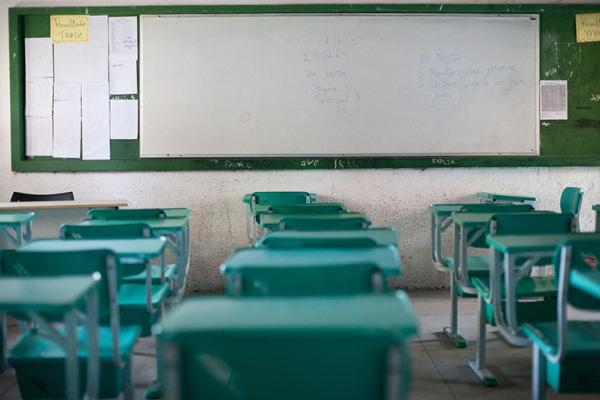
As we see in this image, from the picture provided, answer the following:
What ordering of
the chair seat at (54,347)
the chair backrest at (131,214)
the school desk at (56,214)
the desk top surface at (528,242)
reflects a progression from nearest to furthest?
the chair seat at (54,347) < the desk top surface at (528,242) < the chair backrest at (131,214) < the school desk at (56,214)

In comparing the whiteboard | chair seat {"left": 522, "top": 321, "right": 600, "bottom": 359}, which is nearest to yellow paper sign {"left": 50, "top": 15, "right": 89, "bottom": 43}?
the whiteboard

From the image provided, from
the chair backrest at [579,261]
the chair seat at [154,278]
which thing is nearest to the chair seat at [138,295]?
the chair seat at [154,278]

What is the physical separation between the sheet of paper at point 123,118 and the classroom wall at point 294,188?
371 mm

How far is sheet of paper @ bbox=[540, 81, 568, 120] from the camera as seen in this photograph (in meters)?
5.46

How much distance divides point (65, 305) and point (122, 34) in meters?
4.30

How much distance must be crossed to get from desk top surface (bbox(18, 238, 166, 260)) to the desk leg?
1.70 meters

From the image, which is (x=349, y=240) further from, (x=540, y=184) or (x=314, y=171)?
(x=540, y=184)

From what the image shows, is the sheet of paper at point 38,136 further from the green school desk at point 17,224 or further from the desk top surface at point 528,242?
the desk top surface at point 528,242

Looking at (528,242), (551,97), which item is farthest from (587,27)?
(528,242)

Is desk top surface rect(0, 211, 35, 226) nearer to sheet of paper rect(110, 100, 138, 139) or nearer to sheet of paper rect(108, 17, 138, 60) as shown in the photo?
sheet of paper rect(110, 100, 138, 139)

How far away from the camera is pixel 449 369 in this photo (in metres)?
3.37

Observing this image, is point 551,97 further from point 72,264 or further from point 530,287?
point 72,264

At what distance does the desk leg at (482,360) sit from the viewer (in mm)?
3119

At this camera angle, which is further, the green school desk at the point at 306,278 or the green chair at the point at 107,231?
the green chair at the point at 107,231
